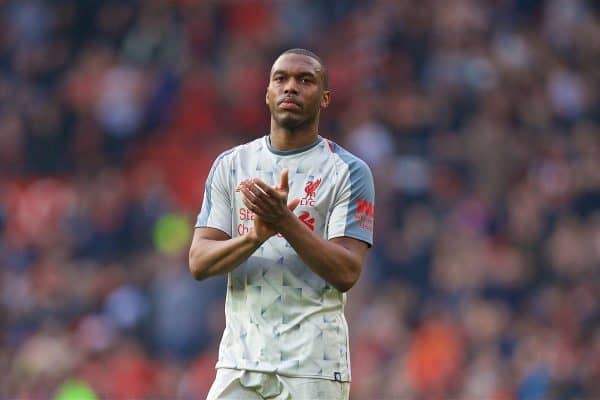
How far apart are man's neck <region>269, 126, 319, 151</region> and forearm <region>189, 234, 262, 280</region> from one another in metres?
0.45

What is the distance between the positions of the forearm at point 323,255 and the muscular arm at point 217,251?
13 centimetres

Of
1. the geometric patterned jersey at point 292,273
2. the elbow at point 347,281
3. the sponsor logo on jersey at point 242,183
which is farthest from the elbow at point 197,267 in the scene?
the elbow at point 347,281

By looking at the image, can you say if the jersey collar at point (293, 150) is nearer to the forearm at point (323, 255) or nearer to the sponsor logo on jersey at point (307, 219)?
the sponsor logo on jersey at point (307, 219)

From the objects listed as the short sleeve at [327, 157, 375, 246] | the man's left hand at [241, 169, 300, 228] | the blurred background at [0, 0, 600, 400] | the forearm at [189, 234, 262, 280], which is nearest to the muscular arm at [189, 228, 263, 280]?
the forearm at [189, 234, 262, 280]

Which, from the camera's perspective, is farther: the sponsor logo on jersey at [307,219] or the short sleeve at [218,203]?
the short sleeve at [218,203]

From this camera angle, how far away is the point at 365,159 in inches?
520

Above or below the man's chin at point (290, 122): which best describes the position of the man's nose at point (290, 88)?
above

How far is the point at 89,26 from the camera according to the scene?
15.8 metres

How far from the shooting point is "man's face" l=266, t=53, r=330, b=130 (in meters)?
5.30

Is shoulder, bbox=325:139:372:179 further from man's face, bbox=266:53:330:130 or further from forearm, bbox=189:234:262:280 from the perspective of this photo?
forearm, bbox=189:234:262:280

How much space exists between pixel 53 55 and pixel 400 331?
5.97 m

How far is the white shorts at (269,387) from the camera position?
5168mm

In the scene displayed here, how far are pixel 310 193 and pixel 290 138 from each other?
0.24 metres

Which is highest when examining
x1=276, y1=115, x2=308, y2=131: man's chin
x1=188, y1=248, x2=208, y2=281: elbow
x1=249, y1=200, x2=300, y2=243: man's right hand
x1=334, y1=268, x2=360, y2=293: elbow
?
x1=276, y1=115, x2=308, y2=131: man's chin
